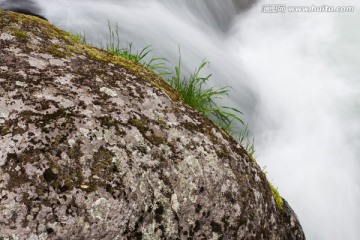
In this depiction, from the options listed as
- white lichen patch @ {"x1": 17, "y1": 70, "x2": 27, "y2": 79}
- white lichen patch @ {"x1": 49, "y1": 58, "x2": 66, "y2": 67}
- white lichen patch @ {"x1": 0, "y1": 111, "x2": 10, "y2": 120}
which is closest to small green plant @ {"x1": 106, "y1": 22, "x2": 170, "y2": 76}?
white lichen patch @ {"x1": 49, "y1": 58, "x2": 66, "y2": 67}

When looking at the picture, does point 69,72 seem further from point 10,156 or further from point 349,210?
point 349,210

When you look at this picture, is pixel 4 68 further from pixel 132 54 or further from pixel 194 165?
pixel 132 54

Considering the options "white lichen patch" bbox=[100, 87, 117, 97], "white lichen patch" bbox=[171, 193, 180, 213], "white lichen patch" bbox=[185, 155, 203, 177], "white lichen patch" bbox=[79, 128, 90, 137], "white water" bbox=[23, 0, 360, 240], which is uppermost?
"white lichen patch" bbox=[185, 155, 203, 177]

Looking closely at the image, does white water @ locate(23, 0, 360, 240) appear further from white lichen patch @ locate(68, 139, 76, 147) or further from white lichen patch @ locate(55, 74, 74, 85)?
white lichen patch @ locate(68, 139, 76, 147)

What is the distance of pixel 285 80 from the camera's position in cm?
852

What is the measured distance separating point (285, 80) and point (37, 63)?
23.5 ft

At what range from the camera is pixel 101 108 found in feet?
6.15

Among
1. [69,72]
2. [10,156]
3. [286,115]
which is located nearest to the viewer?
[10,156]

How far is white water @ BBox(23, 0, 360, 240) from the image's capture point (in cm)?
628

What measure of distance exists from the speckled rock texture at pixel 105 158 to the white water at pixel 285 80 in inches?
148

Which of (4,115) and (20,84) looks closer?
(4,115)

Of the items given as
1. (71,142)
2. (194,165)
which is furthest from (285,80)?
(71,142)

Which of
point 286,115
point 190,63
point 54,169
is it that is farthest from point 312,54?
point 54,169

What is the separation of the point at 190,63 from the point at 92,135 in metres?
5.16
